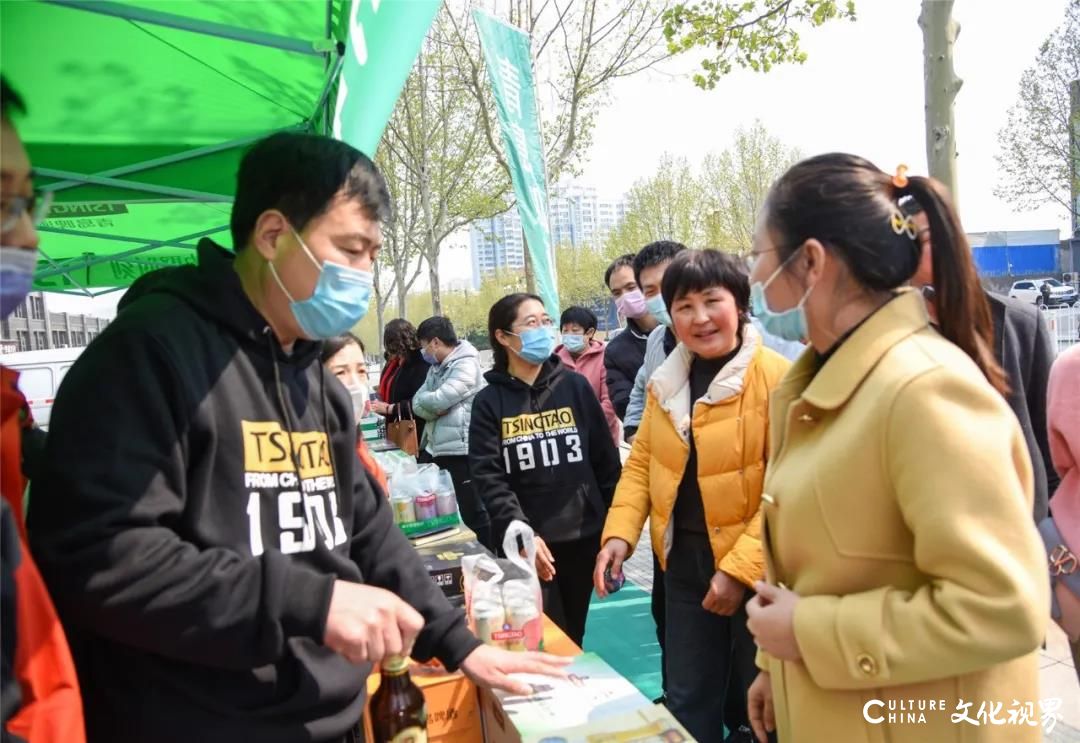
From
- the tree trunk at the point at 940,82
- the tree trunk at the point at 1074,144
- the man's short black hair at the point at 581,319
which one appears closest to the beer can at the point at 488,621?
the tree trunk at the point at 940,82

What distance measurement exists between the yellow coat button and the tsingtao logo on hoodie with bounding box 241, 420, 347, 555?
3.17 ft

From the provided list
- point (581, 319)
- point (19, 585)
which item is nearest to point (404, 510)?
point (19, 585)

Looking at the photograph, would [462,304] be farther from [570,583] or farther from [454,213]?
[570,583]

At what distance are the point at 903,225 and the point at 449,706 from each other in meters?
1.60

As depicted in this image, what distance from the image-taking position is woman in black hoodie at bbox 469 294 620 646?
325 cm

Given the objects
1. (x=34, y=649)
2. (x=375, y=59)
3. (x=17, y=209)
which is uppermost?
(x=375, y=59)

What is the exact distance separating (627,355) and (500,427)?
1442 mm

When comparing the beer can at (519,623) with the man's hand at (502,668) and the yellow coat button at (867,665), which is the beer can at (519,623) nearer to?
the man's hand at (502,668)

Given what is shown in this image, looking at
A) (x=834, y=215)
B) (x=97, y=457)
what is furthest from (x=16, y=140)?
(x=834, y=215)

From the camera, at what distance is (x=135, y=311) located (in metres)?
1.19

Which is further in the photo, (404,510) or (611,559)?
(404,510)

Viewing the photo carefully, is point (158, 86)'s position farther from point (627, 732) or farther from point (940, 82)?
point (940, 82)

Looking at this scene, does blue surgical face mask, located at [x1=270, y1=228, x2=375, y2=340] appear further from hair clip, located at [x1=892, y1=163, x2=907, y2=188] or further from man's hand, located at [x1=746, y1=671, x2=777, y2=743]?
man's hand, located at [x1=746, y1=671, x2=777, y2=743]

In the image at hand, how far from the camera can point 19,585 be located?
90 centimetres
